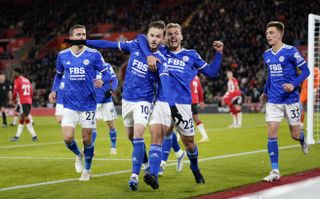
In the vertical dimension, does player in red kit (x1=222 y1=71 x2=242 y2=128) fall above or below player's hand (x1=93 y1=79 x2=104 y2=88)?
below

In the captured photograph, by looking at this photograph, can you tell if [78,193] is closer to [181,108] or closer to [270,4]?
[181,108]

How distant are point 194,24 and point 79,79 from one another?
115 feet

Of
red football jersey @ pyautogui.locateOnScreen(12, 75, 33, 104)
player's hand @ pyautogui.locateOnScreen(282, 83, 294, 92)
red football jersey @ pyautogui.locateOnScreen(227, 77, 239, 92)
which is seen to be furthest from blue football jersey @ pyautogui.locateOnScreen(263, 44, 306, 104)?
red football jersey @ pyautogui.locateOnScreen(227, 77, 239, 92)

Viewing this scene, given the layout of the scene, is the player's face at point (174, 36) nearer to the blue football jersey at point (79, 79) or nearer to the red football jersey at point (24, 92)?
the blue football jersey at point (79, 79)

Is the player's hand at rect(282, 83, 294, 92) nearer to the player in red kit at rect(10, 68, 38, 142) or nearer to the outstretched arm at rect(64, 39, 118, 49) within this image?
the outstretched arm at rect(64, 39, 118, 49)

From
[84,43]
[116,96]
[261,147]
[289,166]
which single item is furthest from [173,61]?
[116,96]

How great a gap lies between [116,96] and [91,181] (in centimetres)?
3087

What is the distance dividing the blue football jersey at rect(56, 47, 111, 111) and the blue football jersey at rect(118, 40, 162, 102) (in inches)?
44.9

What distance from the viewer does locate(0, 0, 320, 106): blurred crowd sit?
3734 cm

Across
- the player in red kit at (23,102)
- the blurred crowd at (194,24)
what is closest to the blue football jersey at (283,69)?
the player in red kit at (23,102)

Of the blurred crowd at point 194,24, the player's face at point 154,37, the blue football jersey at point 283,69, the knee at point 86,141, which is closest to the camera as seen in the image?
the player's face at point 154,37

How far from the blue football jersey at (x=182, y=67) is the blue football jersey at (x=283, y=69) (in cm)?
147

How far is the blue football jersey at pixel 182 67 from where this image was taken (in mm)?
7957

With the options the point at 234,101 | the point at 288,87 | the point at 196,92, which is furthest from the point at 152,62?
the point at 234,101
